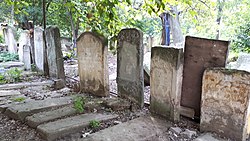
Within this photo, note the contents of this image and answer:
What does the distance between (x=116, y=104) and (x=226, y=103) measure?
152 centimetres

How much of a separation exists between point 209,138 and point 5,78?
4470 millimetres

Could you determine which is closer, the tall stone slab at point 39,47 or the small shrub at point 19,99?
the small shrub at point 19,99

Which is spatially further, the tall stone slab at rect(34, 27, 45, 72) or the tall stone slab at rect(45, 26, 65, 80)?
the tall stone slab at rect(34, 27, 45, 72)

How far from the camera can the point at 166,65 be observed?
9.98 feet

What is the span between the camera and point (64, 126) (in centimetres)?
268

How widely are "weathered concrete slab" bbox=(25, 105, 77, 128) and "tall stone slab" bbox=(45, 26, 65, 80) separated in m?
1.67

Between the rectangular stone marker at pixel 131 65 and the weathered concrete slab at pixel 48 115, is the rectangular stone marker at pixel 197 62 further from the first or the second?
the weathered concrete slab at pixel 48 115

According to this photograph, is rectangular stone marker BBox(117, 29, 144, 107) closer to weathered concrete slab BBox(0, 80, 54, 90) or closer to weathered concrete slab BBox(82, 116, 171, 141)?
weathered concrete slab BBox(82, 116, 171, 141)

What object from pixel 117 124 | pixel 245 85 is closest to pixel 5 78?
pixel 117 124

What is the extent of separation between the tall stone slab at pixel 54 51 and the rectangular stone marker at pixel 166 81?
2.26 metres

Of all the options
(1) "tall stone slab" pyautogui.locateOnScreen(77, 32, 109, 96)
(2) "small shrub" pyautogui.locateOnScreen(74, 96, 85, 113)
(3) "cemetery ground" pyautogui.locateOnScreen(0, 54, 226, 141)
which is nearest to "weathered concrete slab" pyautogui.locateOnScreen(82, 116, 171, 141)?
(3) "cemetery ground" pyautogui.locateOnScreen(0, 54, 226, 141)

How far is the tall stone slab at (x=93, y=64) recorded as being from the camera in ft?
12.6

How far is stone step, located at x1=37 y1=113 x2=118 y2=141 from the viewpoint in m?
2.54

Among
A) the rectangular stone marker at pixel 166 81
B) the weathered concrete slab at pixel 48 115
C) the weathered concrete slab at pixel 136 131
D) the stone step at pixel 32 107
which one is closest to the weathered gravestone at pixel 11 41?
the stone step at pixel 32 107
